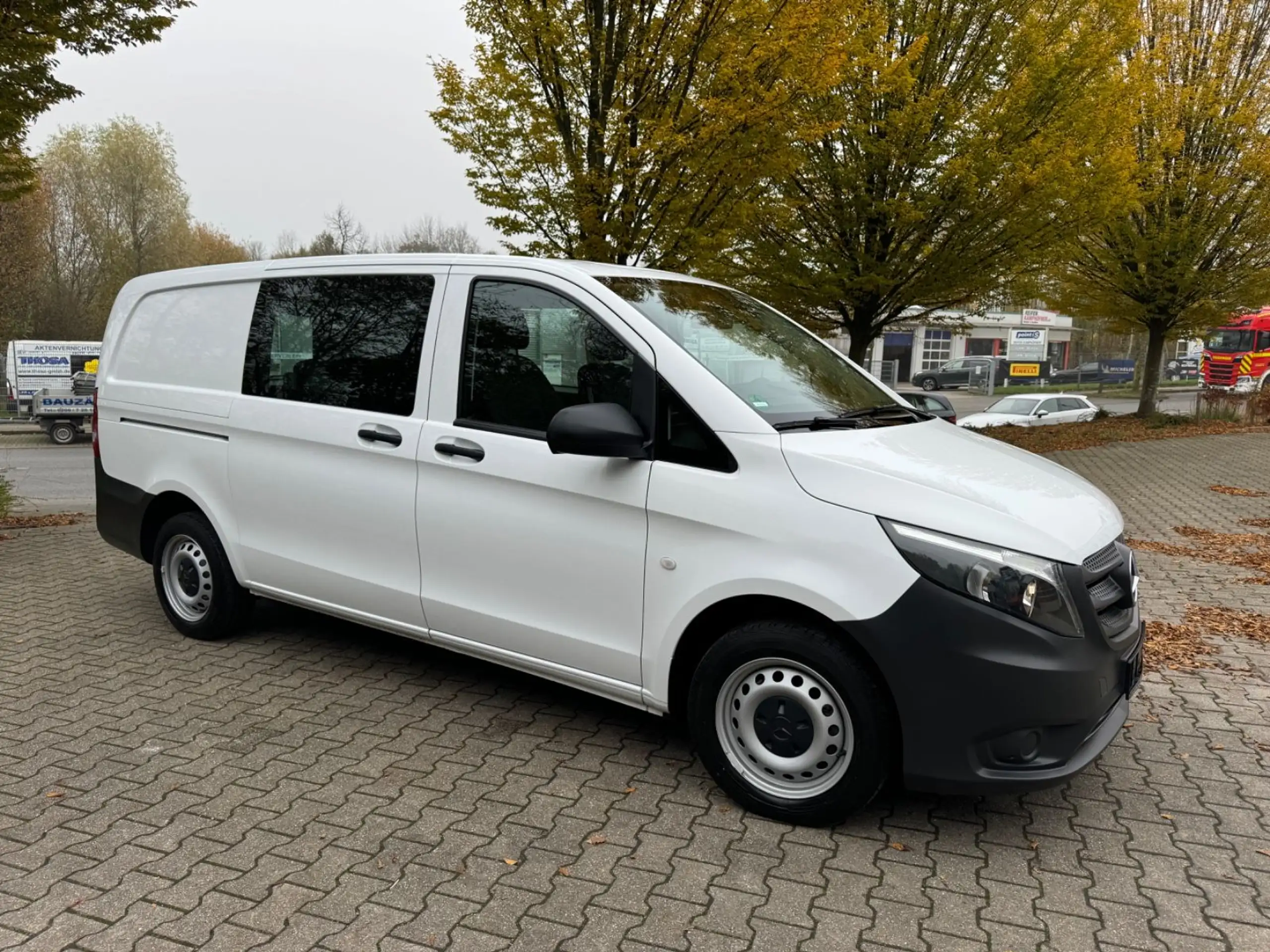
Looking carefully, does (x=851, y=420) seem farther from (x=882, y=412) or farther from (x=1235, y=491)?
(x=1235, y=491)

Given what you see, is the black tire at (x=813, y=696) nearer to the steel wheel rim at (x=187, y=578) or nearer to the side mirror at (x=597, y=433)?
the side mirror at (x=597, y=433)

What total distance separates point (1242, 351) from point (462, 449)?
136ft

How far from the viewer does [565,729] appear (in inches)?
157

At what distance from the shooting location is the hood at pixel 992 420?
22.2m

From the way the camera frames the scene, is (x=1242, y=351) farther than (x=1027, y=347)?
No

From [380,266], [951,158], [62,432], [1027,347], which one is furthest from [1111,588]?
[1027,347]

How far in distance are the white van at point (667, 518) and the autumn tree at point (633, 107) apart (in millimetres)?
5314

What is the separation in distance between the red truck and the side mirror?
38885mm

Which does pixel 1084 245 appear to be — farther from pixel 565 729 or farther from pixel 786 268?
pixel 565 729

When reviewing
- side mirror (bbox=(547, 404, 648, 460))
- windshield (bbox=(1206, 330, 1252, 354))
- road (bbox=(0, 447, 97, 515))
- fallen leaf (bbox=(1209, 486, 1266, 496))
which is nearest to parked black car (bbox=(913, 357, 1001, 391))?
windshield (bbox=(1206, 330, 1252, 354))

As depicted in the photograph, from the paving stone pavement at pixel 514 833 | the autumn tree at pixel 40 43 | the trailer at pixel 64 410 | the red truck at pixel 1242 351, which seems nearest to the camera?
the paving stone pavement at pixel 514 833

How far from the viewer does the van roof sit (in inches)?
151

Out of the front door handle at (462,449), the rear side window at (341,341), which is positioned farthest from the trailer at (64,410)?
the front door handle at (462,449)

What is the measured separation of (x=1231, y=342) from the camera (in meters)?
37.2
